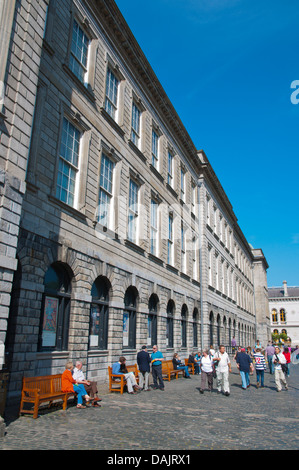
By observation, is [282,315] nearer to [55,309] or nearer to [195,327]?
[195,327]

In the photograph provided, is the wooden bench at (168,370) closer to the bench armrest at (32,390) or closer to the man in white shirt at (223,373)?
the man in white shirt at (223,373)

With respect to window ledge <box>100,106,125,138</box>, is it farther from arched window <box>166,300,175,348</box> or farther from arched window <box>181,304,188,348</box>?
arched window <box>181,304,188,348</box>

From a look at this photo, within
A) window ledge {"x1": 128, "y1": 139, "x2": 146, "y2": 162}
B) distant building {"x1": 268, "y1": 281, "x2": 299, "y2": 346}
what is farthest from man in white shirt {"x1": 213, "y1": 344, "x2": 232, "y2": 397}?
distant building {"x1": 268, "y1": 281, "x2": 299, "y2": 346}

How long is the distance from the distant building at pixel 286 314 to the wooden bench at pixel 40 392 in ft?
327

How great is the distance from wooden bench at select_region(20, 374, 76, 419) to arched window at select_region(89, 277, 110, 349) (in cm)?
419

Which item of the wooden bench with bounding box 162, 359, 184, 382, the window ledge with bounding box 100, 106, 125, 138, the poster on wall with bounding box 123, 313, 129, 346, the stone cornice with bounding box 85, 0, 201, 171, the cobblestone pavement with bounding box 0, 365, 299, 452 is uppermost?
the stone cornice with bounding box 85, 0, 201, 171

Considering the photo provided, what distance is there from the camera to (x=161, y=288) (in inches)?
849

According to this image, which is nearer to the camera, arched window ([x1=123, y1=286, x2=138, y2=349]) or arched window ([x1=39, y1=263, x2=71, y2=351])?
arched window ([x1=39, y1=263, x2=71, y2=351])

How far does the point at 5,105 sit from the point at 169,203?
1637 cm

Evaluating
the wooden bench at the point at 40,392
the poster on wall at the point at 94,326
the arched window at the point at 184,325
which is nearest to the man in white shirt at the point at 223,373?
the poster on wall at the point at 94,326

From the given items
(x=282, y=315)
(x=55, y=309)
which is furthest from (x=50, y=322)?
(x=282, y=315)

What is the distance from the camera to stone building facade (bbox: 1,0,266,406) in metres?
10.3

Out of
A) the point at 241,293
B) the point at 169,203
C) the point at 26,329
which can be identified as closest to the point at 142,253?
the point at 169,203

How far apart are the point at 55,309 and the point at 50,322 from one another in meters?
0.46
